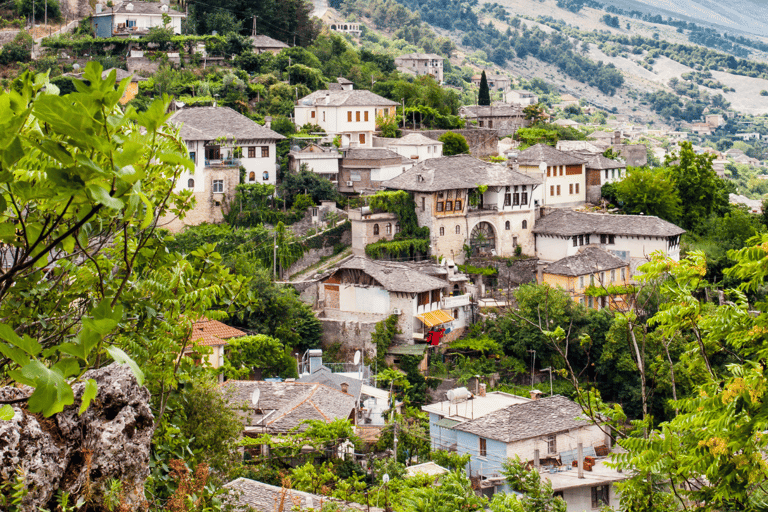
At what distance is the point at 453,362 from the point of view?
37.0m

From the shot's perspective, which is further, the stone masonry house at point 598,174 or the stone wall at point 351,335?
the stone masonry house at point 598,174

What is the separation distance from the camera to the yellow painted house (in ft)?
136

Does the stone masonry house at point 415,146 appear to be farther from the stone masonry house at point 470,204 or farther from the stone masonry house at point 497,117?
the stone masonry house at point 497,117

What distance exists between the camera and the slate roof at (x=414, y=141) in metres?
51.2

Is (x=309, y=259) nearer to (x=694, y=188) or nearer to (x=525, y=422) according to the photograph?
(x=525, y=422)

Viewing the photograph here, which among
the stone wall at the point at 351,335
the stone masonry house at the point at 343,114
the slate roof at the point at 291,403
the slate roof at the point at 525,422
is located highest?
the stone masonry house at the point at 343,114

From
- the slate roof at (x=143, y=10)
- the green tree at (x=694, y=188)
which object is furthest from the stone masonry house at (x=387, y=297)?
the slate roof at (x=143, y=10)

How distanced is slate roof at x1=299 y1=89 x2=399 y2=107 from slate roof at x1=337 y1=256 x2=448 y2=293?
1601 cm

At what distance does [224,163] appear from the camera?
138ft

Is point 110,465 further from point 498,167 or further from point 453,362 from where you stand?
point 498,167

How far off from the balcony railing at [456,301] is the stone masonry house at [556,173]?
34.5 feet

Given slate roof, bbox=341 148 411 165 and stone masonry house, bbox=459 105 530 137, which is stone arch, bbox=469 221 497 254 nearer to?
slate roof, bbox=341 148 411 165

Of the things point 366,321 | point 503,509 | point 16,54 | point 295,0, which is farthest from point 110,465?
point 295,0

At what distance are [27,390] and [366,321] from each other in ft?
103
